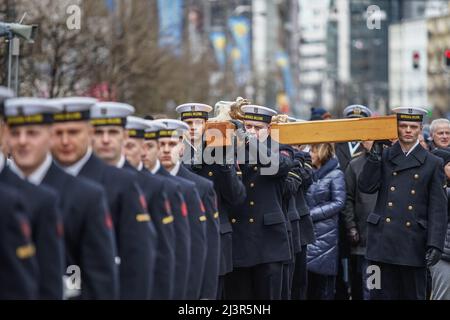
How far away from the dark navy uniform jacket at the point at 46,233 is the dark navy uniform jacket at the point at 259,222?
4.90 m

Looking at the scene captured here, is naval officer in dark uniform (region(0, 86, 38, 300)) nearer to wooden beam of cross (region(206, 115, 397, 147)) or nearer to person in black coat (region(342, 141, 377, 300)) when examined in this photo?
wooden beam of cross (region(206, 115, 397, 147))

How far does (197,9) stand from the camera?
244 feet

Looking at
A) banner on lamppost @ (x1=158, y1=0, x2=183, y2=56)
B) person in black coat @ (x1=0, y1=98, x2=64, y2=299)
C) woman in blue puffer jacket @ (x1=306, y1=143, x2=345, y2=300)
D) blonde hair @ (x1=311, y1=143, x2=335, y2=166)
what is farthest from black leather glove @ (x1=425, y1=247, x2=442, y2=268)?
banner on lamppost @ (x1=158, y1=0, x2=183, y2=56)

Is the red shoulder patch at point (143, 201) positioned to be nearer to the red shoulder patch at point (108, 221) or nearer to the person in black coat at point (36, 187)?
the red shoulder patch at point (108, 221)

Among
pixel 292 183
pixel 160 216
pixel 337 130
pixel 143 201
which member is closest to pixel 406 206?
pixel 337 130

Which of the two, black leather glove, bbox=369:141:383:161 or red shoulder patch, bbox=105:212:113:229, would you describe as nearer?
red shoulder patch, bbox=105:212:113:229

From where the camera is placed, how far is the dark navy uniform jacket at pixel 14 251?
23.3 ft

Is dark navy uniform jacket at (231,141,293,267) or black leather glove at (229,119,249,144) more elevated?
black leather glove at (229,119,249,144)

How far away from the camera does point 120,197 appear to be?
859 centimetres

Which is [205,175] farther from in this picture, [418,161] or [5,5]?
[5,5]

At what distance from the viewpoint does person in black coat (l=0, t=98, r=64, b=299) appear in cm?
747

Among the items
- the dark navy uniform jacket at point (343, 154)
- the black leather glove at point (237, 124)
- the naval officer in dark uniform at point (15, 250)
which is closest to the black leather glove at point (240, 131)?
the black leather glove at point (237, 124)

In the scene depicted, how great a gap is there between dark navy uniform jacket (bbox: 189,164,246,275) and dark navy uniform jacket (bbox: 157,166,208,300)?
1555 mm
